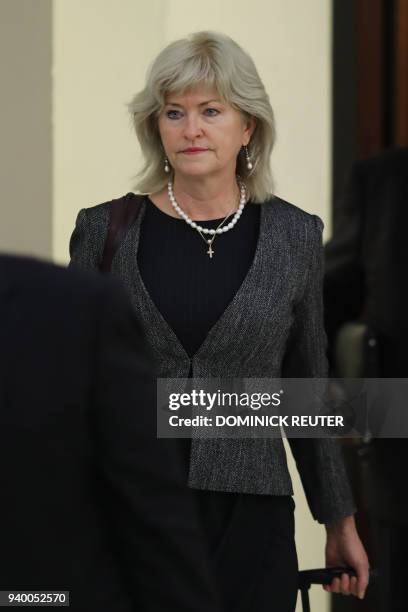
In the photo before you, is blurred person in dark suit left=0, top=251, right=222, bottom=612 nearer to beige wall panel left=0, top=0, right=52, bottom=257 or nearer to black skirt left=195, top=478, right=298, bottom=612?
black skirt left=195, top=478, right=298, bottom=612

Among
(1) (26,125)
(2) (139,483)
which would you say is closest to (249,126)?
(1) (26,125)

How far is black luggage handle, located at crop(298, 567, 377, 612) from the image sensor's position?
9.30ft

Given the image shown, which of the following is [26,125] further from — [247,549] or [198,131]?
[247,549]

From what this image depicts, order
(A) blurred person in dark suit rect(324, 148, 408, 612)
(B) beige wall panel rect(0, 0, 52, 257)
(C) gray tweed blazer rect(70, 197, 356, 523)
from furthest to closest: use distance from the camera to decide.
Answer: (B) beige wall panel rect(0, 0, 52, 257), (A) blurred person in dark suit rect(324, 148, 408, 612), (C) gray tweed blazer rect(70, 197, 356, 523)

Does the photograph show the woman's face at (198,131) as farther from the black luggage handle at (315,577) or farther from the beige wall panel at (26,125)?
the beige wall panel at (26,125)

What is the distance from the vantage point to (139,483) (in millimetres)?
1422

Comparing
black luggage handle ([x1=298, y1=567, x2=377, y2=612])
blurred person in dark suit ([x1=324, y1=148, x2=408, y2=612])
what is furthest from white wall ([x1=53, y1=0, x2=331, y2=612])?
black luggage handle ([x1=298, y1=567, x2=377, y2=612])

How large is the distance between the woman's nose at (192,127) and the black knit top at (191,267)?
18cm

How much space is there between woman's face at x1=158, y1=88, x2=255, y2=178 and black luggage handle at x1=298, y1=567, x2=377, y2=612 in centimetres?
83

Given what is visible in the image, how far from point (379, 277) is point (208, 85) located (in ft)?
3.15

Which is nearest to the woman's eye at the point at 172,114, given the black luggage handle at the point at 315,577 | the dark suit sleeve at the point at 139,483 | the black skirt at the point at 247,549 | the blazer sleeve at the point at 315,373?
the blazer sleeve at the point at 315,373

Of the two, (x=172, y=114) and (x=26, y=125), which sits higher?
(x=26, y=125)

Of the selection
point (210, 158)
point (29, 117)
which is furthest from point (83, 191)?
point (210, 158)

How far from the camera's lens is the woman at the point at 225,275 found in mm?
2705
